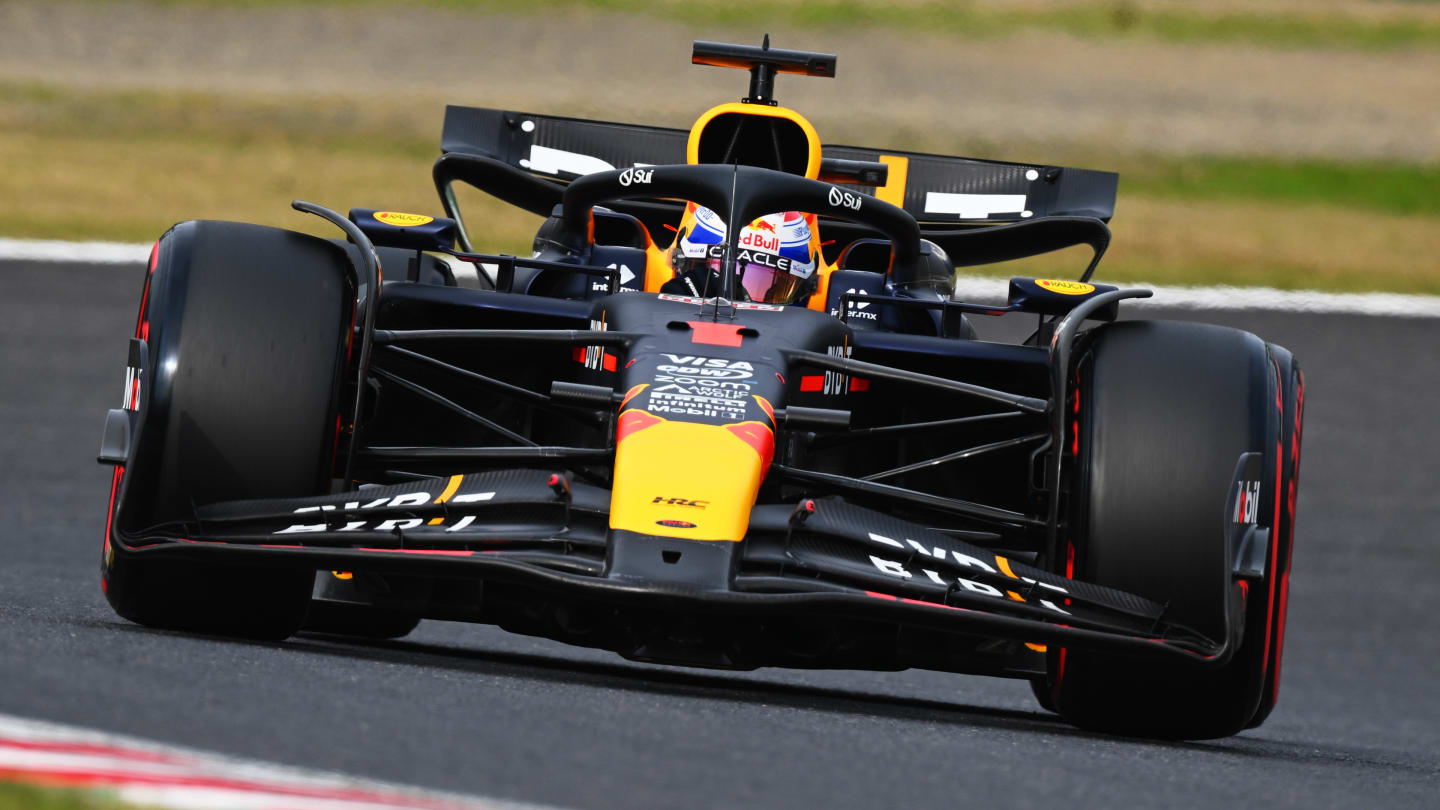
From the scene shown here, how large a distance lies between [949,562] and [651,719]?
3.47 ft

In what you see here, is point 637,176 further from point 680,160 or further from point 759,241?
point 680,160

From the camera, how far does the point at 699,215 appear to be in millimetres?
7520

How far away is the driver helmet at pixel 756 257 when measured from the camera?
733 centimetres

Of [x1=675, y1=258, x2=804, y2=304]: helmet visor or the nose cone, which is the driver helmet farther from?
the nose cone

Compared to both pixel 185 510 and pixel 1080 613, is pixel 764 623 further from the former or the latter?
pixel 185 510

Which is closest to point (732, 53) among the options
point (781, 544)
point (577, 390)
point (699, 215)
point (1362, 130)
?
point (699, 215)

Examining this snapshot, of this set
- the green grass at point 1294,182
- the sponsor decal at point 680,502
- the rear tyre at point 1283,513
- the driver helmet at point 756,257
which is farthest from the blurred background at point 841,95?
the sponsor decal at point 680,502

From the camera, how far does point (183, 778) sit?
3.52 m

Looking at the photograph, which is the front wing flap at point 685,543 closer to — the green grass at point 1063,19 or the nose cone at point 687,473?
the nose cone at point 687,473

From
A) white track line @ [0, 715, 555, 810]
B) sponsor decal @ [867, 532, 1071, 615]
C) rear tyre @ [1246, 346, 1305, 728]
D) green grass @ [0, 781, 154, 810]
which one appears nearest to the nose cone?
sponsor decal @ [867, 532, 1071, 615]

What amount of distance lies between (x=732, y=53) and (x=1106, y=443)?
325 centimetres

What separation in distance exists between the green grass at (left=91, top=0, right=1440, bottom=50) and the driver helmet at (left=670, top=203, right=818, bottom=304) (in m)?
16.3

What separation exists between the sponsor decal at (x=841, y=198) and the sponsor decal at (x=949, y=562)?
65.5 inches

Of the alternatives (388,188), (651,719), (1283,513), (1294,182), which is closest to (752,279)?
(1283,513)
